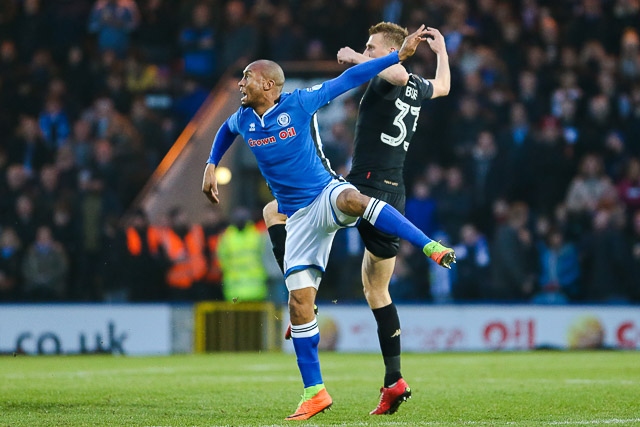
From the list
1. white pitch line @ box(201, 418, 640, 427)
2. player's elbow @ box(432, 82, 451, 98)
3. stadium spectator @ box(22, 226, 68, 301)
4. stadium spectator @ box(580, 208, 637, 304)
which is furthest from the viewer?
stadium spectator @ box(22, 226, 68, 301)

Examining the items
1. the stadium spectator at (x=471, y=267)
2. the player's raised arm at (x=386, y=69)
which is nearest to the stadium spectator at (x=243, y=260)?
the stadium spectator at (x=471, y=267)

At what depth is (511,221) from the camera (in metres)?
16.6

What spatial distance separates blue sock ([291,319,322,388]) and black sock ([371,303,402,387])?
0.61 metres

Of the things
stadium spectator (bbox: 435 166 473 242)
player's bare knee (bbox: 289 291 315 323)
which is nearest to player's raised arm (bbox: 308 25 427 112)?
player's bare knee (bbox: 289 291 315 323)

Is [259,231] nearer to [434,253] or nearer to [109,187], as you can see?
[109,187]

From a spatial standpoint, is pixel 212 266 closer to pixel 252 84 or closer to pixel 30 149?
pixel 30 149

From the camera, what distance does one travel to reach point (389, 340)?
8.13m

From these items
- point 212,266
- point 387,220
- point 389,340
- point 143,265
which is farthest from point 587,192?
point 387,220

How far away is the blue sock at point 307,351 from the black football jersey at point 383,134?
1.19 metres

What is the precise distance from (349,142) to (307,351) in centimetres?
1000

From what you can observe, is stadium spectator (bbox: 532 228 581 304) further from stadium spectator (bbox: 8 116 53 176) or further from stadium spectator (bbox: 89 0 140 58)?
stadium spectator (bbox: 89 0 140 58)

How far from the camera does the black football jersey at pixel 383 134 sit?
27.0 ft

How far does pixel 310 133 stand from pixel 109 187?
1030 cm

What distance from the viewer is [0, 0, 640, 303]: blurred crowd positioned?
16.6 metres
